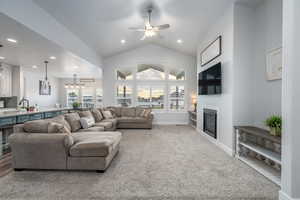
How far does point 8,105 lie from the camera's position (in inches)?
267

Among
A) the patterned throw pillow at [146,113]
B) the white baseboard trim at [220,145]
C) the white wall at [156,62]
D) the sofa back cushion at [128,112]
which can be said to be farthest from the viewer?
the white wall at [156,62]

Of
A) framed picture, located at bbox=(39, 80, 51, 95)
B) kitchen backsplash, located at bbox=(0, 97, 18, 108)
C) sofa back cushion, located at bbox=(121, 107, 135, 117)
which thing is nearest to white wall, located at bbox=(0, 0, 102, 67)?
sofa back cushion, located at bbox=(121, 107, 135, 117)

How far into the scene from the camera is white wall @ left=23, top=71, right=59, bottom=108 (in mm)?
8087

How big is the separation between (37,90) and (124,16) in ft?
22.4

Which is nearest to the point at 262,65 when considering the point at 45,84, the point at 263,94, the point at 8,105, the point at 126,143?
the point at 263,94

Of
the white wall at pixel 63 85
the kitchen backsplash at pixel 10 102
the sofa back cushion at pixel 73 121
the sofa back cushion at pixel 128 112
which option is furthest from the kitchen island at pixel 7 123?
the white wall at pixel 63 85

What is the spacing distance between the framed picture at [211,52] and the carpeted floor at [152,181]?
8.74ft

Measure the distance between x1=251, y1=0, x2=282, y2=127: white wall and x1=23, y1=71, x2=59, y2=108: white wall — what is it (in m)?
9.12

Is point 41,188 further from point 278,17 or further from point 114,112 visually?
point 114,112

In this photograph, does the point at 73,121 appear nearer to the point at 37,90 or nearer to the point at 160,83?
the point at 160,83

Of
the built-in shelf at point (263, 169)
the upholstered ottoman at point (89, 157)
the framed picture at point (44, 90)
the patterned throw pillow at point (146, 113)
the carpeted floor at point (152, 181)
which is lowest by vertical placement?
the carpeted floor at point (152, 181)

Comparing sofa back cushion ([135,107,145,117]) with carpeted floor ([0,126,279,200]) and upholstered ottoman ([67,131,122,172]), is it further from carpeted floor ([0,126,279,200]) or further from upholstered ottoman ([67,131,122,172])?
upholstered ottoman ([67,131,122,172])

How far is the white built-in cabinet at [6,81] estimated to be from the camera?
618 cm

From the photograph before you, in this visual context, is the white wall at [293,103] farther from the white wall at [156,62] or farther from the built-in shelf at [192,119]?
the white wall at [156,62]
